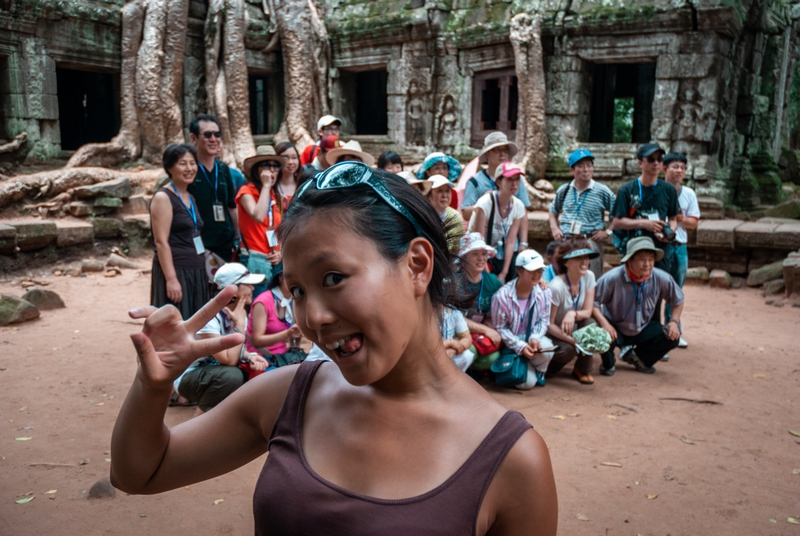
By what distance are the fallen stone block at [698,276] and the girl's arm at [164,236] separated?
23.8ft

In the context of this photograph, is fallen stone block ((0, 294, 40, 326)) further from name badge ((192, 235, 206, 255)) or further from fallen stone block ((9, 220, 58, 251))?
name badge ((192, 235, 206, 255))

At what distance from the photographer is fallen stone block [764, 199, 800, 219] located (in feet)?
35.4

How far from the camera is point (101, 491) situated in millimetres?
3316

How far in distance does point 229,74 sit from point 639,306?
33.0 feet

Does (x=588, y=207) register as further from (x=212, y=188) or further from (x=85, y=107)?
→ (x=85, y=107)

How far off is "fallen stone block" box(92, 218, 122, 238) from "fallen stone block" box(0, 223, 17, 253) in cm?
130

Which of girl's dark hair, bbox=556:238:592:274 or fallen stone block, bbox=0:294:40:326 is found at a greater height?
girl's dark hair, bbox=556:238:592:274

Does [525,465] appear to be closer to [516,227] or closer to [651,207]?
[516,227]

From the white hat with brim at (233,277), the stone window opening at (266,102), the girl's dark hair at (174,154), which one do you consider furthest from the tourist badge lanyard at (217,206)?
the stone window opening at (266,102)

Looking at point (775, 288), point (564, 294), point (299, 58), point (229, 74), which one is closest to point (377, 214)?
point (564, 294)

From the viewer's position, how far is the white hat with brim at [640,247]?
205 inches

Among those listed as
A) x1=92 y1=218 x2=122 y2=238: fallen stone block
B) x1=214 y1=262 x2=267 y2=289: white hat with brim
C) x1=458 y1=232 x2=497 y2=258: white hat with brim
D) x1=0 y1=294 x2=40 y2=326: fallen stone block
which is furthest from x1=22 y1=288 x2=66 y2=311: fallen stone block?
x1=458 y1=232 x2=497 y2=258: white hat with brim

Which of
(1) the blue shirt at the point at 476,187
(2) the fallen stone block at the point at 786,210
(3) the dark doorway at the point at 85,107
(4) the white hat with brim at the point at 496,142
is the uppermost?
(3) the dark doorway at the point at 85,107

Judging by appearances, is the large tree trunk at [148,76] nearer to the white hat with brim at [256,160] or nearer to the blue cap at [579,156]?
the white hat with brim at [256,160]
